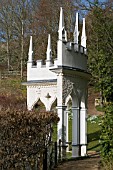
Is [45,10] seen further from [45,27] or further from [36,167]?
[36,167]

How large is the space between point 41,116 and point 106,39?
437 inches

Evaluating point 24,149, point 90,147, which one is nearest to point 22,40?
point 90,147

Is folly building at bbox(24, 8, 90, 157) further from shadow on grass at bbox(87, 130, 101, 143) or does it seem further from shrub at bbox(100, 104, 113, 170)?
shadow on grass at bbox(87, 130, 101, 143)

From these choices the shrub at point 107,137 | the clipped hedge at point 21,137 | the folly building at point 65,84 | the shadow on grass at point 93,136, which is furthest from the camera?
the shadow on grass at point 93,136

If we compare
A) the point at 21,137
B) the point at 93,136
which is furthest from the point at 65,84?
the point at 93,136

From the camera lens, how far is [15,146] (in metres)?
9.38

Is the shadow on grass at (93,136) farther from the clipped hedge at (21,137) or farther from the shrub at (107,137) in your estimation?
the clipped hedge at (21,137)

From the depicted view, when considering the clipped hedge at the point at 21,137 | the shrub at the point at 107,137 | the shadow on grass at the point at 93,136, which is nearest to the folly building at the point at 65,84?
the shrub at the point at 107,137

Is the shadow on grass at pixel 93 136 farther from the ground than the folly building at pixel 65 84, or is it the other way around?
the folly building at pixel 65 84

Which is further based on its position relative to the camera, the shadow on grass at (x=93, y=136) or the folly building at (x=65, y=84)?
the shadow on grass at (x=93, y=136)

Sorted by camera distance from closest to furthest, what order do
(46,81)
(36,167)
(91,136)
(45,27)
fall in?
(36,167) → (46,81) → (91,136) → (45,27)

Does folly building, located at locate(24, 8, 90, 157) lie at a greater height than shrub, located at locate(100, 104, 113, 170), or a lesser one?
greater

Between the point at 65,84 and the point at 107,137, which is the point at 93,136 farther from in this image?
the point at 107,137

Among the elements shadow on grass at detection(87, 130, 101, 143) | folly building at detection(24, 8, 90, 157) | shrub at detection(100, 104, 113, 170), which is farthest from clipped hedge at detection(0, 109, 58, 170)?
shadow on grass at detection(87, 130, 101, 143)
